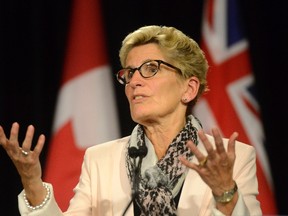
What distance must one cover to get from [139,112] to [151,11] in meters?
1.12

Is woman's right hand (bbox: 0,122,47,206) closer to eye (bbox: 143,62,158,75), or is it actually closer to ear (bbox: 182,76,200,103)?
eye (bbox: 143,62,158,75)

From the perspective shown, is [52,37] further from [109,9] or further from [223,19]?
[223,19]

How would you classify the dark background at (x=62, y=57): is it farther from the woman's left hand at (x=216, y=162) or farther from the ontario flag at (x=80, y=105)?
the woman's left hand at (x=216, y=162)

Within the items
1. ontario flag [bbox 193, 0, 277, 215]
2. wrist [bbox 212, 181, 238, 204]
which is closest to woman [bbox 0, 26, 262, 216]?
wrist [bbox 212, 181, 238, 204]

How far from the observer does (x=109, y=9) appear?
3.07 metres

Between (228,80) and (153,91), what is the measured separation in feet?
3.61

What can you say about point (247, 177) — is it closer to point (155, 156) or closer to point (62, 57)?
point (155, 156)

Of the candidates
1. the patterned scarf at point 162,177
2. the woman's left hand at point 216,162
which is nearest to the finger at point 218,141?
the woman's left hand at point 216,162

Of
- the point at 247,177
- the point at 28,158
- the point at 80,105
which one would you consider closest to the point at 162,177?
the point at 247,177

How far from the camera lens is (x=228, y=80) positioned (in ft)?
10.1

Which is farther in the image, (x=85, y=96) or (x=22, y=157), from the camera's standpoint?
(x=85, y=96)

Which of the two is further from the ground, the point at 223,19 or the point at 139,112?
the point at 223,19

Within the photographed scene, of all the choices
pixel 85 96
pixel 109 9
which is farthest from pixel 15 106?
pixel 109 9

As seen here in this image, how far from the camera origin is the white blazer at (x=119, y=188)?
1.93 metres
